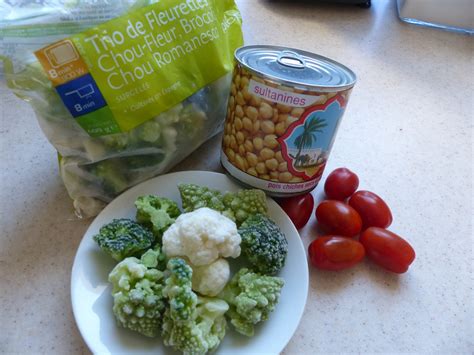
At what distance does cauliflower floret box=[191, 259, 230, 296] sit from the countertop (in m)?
0.16

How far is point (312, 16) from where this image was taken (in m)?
1.42

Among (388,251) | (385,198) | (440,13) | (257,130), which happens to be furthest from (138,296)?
(440,13)

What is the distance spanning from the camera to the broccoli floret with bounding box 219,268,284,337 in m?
0.55

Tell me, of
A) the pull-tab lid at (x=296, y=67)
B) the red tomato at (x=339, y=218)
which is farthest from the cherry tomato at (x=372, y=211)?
the pull-tab lid at (x=296, y=67)

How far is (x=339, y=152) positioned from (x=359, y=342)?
46 centimetres

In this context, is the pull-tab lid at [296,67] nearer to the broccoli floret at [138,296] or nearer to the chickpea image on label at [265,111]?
the chickpea image on label at [265,111]

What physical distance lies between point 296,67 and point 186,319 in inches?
17.8

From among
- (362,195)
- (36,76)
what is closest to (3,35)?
(36,76)

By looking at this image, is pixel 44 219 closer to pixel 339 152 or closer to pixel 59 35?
pixel 59 35

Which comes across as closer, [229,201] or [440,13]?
[229,201]

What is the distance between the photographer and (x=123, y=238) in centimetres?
60

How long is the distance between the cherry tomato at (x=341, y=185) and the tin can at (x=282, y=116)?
0.27 ft

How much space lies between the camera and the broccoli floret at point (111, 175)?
2.30 ft

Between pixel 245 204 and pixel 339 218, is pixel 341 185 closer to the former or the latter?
pixel 339 218
